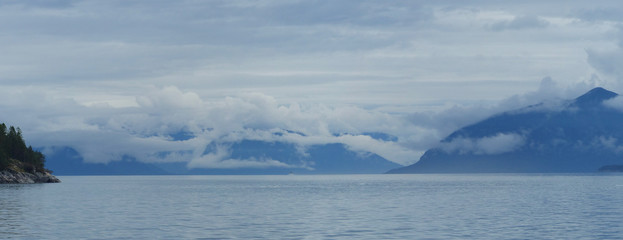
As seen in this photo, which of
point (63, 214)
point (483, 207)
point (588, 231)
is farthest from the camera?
point (483, 207)

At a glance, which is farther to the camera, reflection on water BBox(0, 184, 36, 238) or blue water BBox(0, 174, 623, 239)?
reflection on water BBox(0, 184, 36, 238)

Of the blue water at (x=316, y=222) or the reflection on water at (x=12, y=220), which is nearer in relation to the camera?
the blue water at (x=316, y=222)

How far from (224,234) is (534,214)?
43.2 meters

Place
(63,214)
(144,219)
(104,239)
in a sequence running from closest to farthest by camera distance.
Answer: (104,239) → (144,219) → (63,214)

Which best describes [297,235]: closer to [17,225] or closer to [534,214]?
[17,225]

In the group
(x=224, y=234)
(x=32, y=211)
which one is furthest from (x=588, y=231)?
(x=32, y=211)

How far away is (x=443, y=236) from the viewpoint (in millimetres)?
68250

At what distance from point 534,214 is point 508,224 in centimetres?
1555

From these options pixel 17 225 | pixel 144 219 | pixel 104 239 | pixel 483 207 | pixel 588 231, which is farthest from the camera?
pixel 483 207

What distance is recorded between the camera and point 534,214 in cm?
9362

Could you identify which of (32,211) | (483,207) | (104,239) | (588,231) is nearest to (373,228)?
(588,231)

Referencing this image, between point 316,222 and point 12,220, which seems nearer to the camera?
point 316,222

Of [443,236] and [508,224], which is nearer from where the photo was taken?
[443,236]

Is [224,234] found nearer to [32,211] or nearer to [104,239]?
[104,239]
